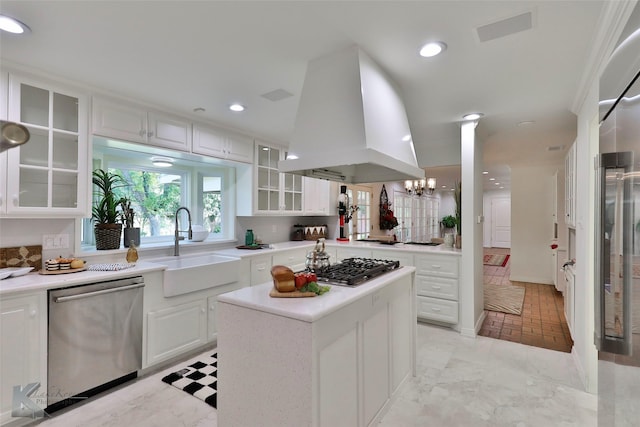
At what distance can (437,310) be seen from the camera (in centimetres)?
362

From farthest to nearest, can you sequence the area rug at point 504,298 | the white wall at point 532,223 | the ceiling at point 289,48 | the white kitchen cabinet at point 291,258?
1. the white wall at point 532,223
2. the area rug at point 504,298
3. the white kitchen cabinet at point 291,258
4. the ceiling at point 289,48

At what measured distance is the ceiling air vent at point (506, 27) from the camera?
5.31 feet

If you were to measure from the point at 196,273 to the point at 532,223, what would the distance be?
6.33 m

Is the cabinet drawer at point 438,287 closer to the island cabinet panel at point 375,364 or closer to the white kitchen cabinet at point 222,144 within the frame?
the island cabinet panel at point 375,364

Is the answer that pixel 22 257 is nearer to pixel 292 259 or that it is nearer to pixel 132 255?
pixel 132 255

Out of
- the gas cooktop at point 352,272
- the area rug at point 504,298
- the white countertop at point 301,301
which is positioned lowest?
A: the area rug at point 504,298

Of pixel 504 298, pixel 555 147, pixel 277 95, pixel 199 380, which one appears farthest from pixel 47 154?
pixel 555 147

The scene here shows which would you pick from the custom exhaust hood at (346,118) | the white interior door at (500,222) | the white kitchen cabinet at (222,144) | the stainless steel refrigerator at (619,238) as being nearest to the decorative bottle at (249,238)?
the white kitchen cabinet at (222,144)

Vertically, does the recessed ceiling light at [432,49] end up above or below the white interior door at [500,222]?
above

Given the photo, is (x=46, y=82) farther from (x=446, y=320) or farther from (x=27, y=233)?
(x=446, y=320)

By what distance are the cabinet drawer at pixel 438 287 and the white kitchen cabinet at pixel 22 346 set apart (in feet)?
11.5

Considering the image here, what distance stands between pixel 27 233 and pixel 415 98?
3.38m

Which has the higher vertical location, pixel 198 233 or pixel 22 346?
pixel 198 233

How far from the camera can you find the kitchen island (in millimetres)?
1404
